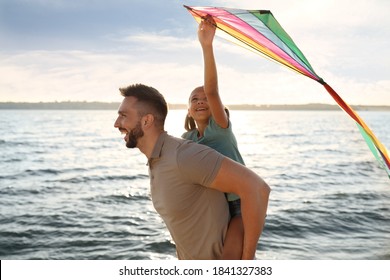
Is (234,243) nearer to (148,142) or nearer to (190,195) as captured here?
(190,195)

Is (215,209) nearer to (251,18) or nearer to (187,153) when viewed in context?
(187,153)

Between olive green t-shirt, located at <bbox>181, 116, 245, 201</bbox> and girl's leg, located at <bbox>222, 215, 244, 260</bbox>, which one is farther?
olive green t-shirt, located at <bbox>181, 116, 245, 201</bbox>

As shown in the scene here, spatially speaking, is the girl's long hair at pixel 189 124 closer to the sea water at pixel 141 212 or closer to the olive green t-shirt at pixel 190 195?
the olive green t-shirt at pixel 190 195

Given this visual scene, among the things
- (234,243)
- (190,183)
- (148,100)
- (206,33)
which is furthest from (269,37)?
(234,243)

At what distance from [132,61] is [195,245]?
66.7 m

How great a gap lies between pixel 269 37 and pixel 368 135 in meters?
1.08

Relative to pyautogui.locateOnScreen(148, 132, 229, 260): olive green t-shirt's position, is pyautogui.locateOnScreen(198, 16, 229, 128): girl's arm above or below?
above

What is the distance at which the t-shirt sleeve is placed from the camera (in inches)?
91.2

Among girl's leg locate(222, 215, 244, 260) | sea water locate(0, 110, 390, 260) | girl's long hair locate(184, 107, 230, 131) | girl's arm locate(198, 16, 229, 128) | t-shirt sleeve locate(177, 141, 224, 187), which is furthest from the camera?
sea water locate(0, 110, 390, 260)

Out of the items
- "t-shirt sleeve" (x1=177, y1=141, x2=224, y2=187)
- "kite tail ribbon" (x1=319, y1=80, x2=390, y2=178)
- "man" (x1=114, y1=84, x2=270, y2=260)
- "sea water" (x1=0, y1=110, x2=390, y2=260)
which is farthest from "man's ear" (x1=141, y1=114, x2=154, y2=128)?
"sea water" (x1=0, y1=110, x2=390, y2=260)

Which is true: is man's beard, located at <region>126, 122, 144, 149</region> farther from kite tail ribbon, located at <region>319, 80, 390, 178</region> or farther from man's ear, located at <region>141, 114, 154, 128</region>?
kite tail ribbon, located at <region>319, 80, 390, 178</region>

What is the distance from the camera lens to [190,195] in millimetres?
2439

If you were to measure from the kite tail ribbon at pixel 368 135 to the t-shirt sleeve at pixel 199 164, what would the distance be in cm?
121

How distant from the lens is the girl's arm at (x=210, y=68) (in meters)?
2.62
